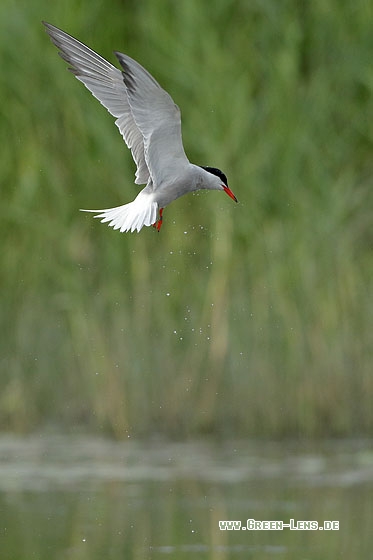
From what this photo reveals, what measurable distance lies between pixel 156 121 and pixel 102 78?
0.47 meters

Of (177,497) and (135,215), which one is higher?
(135,215)

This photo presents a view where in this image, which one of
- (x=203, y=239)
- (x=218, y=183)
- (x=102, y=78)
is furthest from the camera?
(x=203, y=239)

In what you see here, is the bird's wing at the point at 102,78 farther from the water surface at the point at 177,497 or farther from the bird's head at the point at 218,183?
the water surface at the point at 177,497

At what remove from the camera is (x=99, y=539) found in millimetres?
6547

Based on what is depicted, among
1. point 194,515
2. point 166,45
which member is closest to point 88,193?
point 166,45

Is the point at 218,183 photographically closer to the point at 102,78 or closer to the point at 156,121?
the point at 156,121

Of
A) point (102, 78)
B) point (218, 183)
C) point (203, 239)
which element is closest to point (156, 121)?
point (218, 183)

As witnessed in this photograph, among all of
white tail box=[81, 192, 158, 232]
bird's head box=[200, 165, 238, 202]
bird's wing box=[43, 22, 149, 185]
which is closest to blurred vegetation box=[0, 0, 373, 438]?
bird's wing box=[43, 22, 149, 185]

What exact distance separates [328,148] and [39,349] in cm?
202

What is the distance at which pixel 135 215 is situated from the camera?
14.0 feet

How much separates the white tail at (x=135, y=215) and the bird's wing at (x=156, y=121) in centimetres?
9

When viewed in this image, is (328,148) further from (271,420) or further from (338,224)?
(271,420)

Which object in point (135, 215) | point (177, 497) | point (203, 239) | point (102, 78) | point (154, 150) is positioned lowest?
point (177, 497)

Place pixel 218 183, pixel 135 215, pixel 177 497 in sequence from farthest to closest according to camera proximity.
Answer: pixel 177 497
pixel 218 183
pixel 135 215
